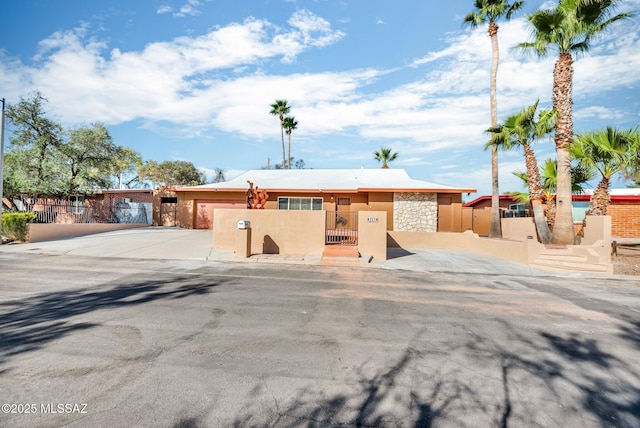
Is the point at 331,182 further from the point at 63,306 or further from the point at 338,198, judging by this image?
the point at 63,306

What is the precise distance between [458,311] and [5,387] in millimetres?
6875

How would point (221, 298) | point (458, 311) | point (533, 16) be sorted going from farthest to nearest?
point (533, 16) → point (221, 298) → point (458, 311)

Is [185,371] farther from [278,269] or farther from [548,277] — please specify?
[548,277]

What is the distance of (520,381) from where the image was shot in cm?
354

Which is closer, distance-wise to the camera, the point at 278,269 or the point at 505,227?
the point at 278,269

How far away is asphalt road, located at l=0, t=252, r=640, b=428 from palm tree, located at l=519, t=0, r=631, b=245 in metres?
5.70

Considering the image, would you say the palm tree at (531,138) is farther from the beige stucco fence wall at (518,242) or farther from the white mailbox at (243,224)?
the white mailbox at (243,224)

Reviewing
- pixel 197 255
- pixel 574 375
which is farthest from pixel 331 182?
pixel 574 375

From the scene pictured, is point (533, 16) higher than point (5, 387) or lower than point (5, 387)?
higher

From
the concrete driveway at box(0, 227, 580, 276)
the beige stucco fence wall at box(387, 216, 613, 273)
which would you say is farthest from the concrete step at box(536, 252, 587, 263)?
the concrete driveway at box(0, 227, 580, 276)

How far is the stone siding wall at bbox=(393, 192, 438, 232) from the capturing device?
19.6 metres

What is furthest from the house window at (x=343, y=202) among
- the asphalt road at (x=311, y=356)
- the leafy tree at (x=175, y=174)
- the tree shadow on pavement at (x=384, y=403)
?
the leafy tree at (x=175, y=174)

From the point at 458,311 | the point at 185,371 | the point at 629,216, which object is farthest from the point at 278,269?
the point at 629,216

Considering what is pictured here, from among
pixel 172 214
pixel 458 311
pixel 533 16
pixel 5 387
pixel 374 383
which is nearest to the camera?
pixel 5 387
